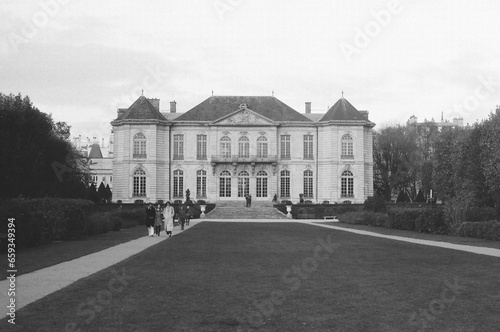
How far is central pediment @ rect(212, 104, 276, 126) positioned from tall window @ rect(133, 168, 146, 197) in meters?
7.76

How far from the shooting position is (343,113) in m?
57.7

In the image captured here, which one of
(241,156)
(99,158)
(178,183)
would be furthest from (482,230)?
(99,158)

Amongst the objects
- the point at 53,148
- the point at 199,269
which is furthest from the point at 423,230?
the point at 53,148

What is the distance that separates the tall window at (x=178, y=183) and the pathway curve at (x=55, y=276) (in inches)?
1665

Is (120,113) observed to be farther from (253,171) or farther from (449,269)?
(449,269)

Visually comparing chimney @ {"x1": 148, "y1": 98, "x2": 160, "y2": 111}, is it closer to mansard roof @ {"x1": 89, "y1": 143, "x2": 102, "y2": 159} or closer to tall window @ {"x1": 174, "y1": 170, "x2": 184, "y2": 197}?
tall window @ {"x1": 174, "y1": 170, "x2": 184, "y2": 197}

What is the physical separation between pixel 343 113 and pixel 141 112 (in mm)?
17882

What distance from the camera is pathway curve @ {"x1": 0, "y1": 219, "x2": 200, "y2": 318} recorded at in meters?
8.57

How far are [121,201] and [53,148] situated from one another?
1462 cm

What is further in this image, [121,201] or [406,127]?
[406,127]

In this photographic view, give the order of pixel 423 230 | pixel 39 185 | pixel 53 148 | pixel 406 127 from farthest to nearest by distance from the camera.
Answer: pixel 406 127 < pixel 53 148 < pixel 39 185 < pixel 423 230

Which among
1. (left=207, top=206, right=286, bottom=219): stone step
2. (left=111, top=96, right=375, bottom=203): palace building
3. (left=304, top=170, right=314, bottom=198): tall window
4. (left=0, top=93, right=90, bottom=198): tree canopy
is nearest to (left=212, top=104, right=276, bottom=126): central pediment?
(left=111, top=96, right=375, bottom=203): palace building

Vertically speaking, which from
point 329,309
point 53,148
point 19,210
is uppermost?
point 53,148

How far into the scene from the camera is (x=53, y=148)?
1667 inches
